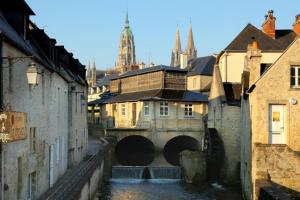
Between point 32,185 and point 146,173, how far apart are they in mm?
19313

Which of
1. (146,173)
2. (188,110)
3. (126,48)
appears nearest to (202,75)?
(188,110)

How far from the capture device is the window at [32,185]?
15.7 m

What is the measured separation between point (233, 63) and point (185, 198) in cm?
1441

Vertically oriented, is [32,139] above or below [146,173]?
above

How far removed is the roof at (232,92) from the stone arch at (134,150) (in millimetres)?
13178

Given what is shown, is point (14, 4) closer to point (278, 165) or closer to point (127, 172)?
point (278, 165)

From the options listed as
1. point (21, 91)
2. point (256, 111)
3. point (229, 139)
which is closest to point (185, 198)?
point (229, 139)

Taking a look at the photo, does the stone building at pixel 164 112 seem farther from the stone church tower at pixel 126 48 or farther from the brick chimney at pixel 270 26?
the stone church tower at pixel 126 48

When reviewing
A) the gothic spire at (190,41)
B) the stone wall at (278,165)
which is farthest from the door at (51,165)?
the gothic spire at (190,41)

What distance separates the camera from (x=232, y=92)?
111ft

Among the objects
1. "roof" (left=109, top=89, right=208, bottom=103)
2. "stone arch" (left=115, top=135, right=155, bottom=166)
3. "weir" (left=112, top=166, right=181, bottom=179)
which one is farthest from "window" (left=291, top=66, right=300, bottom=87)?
"roof" (left=109, top=89, right=208, bottom=103)

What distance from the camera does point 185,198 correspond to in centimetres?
2709

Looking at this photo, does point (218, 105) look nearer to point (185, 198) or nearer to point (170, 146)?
point (185, 198)

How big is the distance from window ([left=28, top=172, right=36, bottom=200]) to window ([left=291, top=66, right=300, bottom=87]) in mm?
11471
